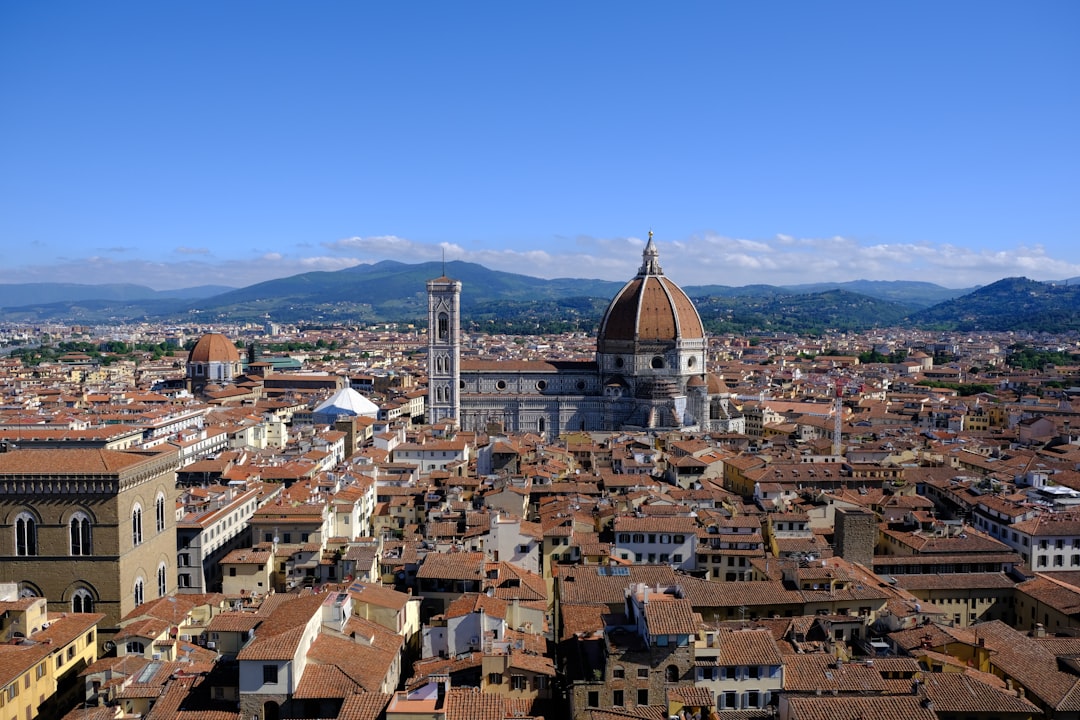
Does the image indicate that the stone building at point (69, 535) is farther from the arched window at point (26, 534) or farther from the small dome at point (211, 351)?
the small dome at point (211, 351)

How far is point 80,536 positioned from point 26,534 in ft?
5.57

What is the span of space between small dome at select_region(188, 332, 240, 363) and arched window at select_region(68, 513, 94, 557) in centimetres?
7782

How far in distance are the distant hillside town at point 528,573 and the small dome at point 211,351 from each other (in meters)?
38.9

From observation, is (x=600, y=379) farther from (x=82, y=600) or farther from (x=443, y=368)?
(x=82, y=600)

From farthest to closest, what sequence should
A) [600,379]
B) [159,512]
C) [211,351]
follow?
1. [211,351]
2. [600,379]
3. [159,512]

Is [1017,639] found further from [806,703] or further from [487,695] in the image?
[487,695]

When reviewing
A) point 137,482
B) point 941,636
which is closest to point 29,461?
point 137,482

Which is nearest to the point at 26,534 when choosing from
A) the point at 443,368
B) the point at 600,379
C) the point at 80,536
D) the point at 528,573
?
the point at 80,536

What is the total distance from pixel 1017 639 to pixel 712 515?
12.8m

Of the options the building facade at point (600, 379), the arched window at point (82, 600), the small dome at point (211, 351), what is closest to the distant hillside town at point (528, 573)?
the arched window at point (82, 600)

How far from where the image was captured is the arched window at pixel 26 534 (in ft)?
102

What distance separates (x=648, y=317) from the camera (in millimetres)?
81812

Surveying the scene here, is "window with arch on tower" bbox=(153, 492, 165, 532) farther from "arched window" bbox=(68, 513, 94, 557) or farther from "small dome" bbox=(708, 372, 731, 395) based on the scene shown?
"small dome" bbox=(708, 372, 731, 395)

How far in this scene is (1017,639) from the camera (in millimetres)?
26453
